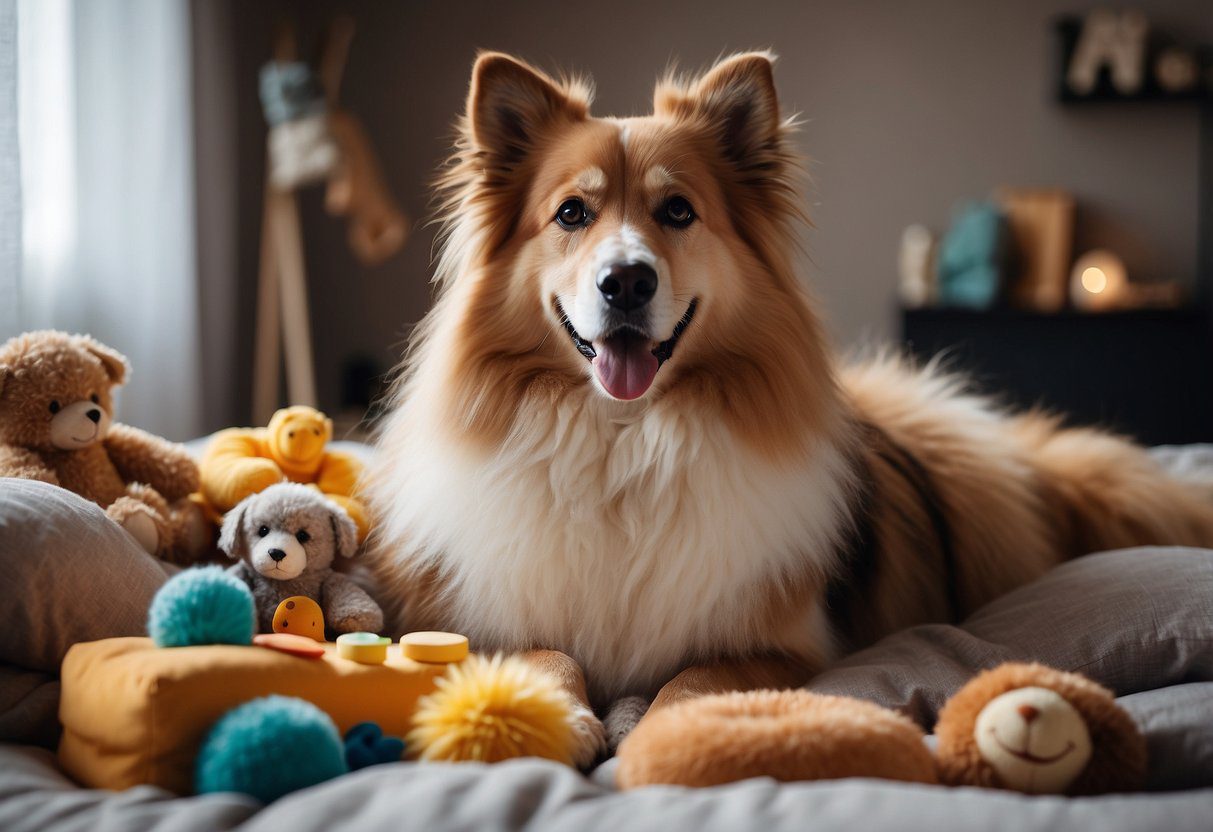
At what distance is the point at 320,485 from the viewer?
1947mm

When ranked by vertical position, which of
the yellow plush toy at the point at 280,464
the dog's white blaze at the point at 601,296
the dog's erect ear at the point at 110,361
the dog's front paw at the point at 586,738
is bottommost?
the dog's front paw at the point at 586,738

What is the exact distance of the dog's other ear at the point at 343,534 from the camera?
163cm

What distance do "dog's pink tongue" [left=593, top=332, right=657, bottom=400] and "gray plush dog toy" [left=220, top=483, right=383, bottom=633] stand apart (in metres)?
0.46

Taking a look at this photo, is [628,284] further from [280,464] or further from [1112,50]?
[1112,50]

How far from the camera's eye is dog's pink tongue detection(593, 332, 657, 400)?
1.64m

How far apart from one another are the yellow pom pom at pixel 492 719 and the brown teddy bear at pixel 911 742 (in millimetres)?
99

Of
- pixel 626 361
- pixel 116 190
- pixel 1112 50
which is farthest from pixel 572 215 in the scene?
pixel 1112 50

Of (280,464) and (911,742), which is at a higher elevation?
(280,464)

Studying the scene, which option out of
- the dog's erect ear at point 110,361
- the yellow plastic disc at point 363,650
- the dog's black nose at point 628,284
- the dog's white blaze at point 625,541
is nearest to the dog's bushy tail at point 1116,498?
the dog's white blaze at point 625,541

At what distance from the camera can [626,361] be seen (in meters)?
1.65

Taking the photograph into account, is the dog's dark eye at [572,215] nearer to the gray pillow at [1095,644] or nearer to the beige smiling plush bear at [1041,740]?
the gray pillow at [1095,644]

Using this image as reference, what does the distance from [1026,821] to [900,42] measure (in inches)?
217

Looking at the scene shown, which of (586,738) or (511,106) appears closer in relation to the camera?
(586,738)

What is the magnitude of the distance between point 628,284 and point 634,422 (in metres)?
0.22
